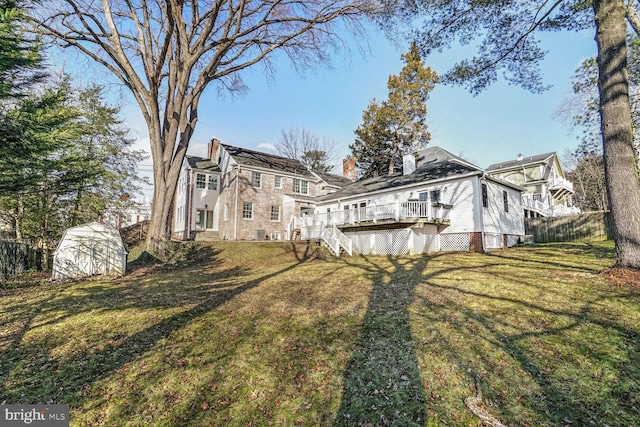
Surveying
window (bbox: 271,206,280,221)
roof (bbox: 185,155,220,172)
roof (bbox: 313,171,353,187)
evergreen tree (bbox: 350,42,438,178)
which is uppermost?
evergreen tree (bbox: 350,42,438,178)

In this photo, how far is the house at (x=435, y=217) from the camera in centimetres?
1560

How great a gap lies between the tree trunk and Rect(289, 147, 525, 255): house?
8007mm

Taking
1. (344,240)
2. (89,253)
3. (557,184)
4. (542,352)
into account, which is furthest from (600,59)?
(557,184)

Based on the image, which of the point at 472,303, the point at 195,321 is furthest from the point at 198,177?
the point at 472,303

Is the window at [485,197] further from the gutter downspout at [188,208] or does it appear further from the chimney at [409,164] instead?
the gutter downspout at [188,208]

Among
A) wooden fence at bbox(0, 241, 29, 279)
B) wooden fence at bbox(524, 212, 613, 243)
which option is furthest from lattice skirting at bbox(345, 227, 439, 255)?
wooden fence at bbox(0, 241, 29, 279)

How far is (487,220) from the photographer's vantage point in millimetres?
16062

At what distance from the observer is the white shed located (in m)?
10.8

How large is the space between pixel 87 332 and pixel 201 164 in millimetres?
21871

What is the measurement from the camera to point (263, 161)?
25828 mm

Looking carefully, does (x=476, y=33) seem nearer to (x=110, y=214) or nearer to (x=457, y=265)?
(x=457, y=265)

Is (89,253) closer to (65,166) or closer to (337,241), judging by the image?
(65,166)

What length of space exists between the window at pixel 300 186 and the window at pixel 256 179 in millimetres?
3339

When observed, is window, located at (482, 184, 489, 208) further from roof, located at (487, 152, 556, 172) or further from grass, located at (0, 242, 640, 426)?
roof, located at (487, 152, 556, 172)
